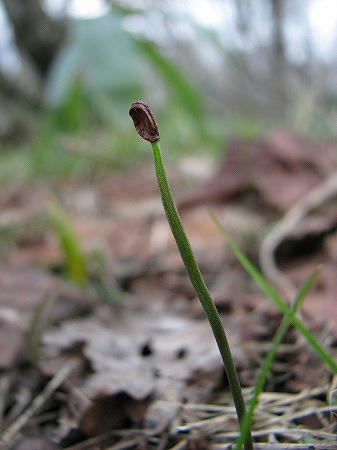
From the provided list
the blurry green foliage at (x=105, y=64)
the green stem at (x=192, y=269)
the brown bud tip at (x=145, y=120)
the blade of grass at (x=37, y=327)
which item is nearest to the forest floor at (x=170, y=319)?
the blade of grass at (x=37, y=327)

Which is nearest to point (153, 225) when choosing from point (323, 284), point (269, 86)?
point (323, 284)

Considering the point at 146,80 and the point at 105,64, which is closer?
the point at 105,64

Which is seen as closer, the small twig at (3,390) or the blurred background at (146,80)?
the small twig at (3,390)

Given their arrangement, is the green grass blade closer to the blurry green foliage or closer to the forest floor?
the forest floor

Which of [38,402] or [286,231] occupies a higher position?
→ [286,231]

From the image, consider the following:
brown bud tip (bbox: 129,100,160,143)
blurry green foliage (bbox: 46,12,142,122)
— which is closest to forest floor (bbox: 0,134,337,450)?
brown bud tip (bbox: 129,100,160,143)

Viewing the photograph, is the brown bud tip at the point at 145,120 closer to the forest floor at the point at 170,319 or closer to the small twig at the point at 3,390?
the forest floor at the point at 170,319

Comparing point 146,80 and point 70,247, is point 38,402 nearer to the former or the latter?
point 70,247

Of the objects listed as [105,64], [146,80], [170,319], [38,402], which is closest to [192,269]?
[38,402]
